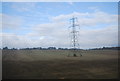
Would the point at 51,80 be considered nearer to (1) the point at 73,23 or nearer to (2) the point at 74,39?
(2) the point at 74,39

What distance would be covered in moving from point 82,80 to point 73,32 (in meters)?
22.2

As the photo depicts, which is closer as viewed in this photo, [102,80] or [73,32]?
[102,80]

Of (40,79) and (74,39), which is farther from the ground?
(74,39)

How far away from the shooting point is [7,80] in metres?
10.8

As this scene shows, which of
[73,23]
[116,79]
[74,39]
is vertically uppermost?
[73,23]

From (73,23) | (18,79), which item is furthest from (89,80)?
(73,23)

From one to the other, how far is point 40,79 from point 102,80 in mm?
3784

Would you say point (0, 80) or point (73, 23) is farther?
point (73, 23)

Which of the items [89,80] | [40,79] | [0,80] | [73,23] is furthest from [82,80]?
[73,23]

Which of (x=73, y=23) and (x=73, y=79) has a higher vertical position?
(x=73, y=23)

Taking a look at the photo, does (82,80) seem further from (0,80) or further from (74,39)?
(74,39)

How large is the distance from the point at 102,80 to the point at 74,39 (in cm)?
2101

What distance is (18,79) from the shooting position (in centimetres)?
1112

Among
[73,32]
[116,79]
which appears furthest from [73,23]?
[116,79]
